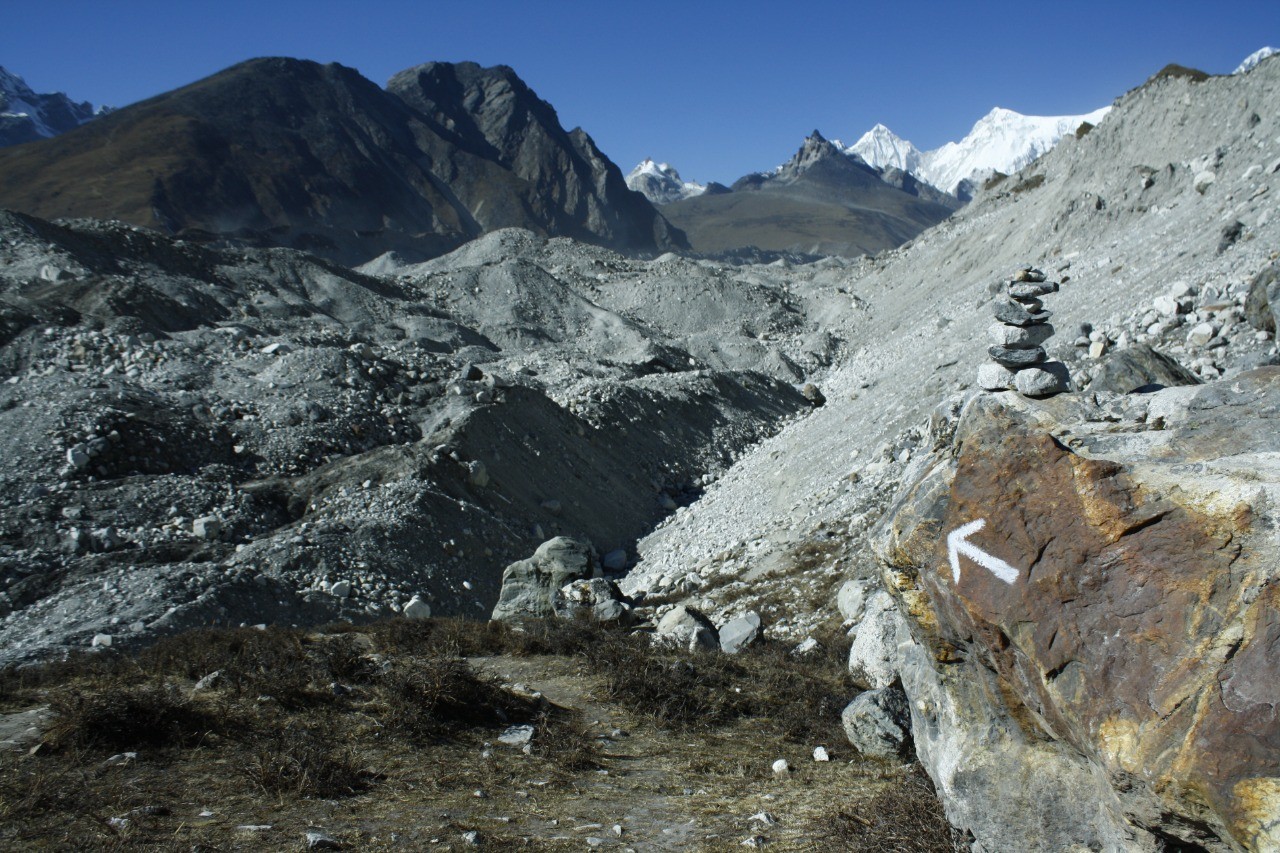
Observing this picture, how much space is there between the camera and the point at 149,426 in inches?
639

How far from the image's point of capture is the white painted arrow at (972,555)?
3.96 meters

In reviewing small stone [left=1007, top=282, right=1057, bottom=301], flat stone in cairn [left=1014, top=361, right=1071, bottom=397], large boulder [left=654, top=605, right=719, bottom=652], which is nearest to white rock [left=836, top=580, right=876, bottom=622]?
large boulder [left=654, top=605, right=719, bottom=652]

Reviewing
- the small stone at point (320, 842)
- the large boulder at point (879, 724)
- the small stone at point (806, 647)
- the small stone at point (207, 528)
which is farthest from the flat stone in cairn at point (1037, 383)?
the small stone at point (207, 528)

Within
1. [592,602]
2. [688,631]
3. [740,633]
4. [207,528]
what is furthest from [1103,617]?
[207,528]

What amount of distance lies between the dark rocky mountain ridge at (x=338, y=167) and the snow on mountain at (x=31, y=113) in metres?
50.9

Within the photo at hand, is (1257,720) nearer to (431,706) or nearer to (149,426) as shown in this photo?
(431,706)

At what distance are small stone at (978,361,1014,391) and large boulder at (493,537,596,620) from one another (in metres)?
7.64

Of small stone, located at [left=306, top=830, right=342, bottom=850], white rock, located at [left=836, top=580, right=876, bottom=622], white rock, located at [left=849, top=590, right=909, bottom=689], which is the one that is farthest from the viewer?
white rock, located at [left=836, top=580, right=876, bottom=622]

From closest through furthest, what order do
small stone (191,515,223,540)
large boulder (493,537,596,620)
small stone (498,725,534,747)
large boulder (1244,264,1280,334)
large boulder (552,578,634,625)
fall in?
small stone (498,725,534,747), large boulder (552,578,634,625), large boulder (1244,264,1280,334), large boulder (493,537,596,620), small stone (191,515,223,540)

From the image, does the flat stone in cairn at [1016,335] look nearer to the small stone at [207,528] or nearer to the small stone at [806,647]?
the small stone at [806,647]

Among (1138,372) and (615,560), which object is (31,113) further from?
(1138,372)

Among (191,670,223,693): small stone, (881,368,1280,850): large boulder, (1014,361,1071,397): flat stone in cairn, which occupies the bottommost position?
(191,670,223,693): small stone

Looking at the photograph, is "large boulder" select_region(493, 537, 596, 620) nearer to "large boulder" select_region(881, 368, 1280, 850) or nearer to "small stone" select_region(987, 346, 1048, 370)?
"small stone" select_region(987, 346, 1048, 370)

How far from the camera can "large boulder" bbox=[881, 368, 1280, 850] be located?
127 inches
